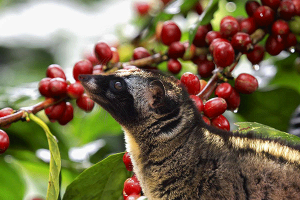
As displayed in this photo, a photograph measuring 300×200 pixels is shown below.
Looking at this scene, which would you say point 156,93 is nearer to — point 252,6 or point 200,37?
point 200,37

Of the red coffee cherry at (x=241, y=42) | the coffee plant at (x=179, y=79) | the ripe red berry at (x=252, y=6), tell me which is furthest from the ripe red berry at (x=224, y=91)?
the ripe red berry at (x=252, y=6)

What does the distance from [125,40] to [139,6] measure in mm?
226

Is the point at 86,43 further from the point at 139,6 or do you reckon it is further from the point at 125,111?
the point at 125,111

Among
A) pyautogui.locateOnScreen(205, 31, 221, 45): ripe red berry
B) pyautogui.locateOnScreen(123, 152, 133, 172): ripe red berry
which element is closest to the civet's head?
pyautogui.locateOnScreen(123, 152, 133, 172): ripe red berry

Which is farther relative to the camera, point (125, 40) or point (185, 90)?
point (125, 40)

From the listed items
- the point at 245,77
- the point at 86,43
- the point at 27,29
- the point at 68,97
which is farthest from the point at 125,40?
the point at 245,77

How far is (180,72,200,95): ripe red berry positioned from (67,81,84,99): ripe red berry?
33 centimetres

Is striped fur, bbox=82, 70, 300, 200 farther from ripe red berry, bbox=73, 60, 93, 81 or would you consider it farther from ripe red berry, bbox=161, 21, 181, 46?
ripe red berry, bbox=161, 21, 181, 46

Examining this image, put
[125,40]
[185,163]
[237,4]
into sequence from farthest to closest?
[125,40], [237,4], [185,163]

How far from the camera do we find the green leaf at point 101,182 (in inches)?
47.7

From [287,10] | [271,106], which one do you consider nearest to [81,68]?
[287,10]

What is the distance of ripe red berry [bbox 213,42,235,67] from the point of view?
124cm

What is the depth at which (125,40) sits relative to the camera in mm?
2152

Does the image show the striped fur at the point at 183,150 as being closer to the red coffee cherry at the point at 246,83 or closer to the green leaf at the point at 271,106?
the red coffee cherry at the point at 246,83
